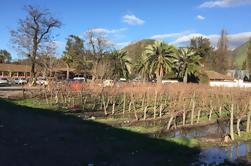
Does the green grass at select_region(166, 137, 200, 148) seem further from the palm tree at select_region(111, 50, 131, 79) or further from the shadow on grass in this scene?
the palm tree at select_region(111, 50, 131, 79)

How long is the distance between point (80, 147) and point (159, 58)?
53.6 meters

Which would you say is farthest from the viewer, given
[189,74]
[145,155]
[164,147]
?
[189,74]

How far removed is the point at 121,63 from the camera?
275 ft

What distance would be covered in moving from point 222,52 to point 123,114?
261ft

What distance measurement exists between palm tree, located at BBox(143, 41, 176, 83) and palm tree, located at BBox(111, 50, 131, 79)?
15.2 meters

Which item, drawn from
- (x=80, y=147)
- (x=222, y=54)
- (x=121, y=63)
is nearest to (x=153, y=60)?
(x=121, y=63)

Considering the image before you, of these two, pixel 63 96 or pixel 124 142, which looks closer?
pixel 124 142

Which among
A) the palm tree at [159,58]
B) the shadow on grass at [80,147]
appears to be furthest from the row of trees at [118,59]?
the shadow on grass at [80,147]

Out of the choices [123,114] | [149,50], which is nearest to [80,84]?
[123,114]

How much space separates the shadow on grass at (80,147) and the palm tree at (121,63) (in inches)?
2477

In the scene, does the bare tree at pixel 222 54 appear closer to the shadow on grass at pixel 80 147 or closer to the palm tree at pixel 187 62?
the palm tree at pixel 187 62

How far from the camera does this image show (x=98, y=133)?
1769 centimetres

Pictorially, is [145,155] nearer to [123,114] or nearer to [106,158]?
[106,158]

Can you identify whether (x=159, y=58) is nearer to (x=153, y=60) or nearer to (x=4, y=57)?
(x=153, y=60)
